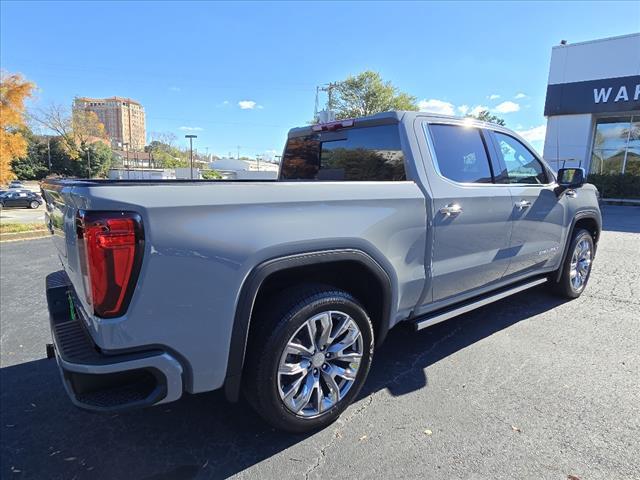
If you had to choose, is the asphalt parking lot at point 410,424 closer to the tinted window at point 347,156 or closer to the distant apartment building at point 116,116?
the tinted window at point 347,156

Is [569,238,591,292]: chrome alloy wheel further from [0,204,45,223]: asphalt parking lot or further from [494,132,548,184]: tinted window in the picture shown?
[0,204,45,223]: asphalt parking lot

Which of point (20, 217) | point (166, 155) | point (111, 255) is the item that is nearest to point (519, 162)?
point (111, 255)

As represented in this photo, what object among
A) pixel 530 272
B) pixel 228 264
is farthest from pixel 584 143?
pixel 228 264

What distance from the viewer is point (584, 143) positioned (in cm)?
2286

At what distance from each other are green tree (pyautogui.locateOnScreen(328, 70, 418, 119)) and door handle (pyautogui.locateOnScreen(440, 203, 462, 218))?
129 ft

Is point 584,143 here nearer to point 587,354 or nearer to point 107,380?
point 587,354

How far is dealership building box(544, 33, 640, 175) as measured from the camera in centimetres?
2102

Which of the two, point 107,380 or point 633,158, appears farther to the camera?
point 633,158

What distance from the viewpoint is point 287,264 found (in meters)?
2.06

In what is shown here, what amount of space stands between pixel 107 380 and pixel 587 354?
3586 mm

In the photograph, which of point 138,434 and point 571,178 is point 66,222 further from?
point 571,178

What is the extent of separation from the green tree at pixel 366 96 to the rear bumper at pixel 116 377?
133 ft

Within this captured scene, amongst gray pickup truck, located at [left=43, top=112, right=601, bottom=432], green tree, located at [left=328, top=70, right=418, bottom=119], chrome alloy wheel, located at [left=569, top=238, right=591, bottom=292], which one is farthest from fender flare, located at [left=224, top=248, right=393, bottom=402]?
green tree, located at [left=328, top=70, right=418, bottom=119]

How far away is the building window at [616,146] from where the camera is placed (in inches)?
877
